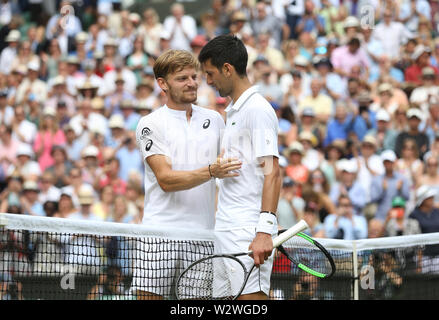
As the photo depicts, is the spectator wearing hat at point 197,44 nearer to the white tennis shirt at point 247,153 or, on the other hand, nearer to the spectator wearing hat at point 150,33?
the spectator wearing hat at point 150,33

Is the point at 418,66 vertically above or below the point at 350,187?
above

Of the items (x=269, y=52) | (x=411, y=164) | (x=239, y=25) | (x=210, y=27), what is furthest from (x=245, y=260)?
(x=210, y=27)

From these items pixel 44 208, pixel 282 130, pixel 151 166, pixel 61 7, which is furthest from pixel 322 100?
pixel 151 166

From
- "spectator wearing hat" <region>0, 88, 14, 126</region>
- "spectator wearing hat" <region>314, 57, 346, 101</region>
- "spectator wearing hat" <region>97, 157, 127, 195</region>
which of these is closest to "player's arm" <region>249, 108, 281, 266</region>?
"spectator wearing hat" <region>97, 157, 127, 195</region>

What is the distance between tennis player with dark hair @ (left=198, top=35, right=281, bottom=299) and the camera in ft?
18.7

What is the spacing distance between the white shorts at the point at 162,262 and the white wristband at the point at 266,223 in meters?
0.85

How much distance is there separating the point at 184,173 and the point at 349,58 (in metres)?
9.86

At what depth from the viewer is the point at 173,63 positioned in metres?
6.24

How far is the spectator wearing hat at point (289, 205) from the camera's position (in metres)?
11.6

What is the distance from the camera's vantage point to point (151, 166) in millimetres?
6195

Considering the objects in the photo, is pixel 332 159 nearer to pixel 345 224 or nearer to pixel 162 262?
pixel 345 224

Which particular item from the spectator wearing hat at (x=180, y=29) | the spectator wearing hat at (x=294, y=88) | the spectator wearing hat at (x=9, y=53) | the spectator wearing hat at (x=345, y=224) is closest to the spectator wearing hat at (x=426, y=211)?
the spectator wearing hat at (x=345, y=224)
